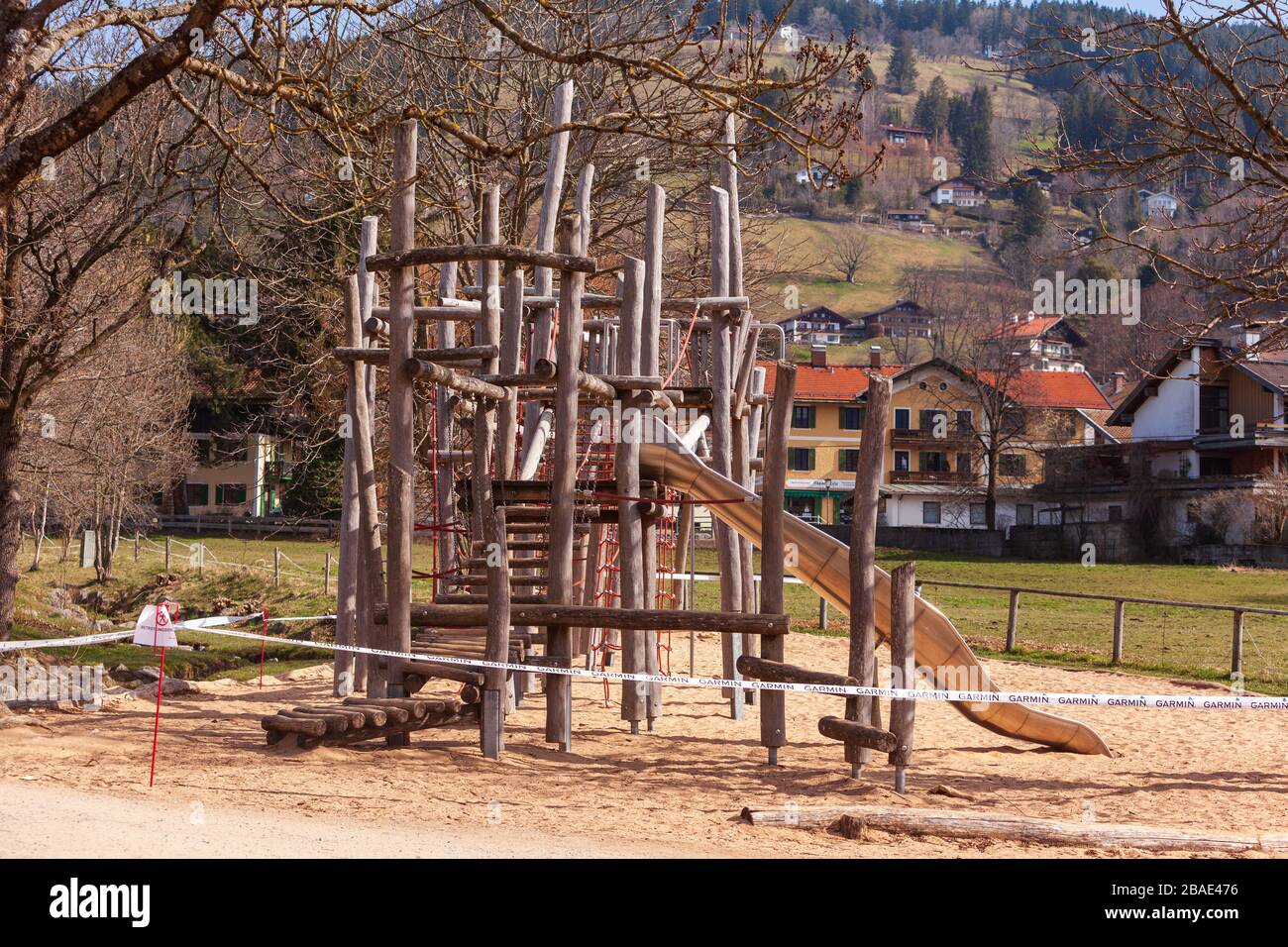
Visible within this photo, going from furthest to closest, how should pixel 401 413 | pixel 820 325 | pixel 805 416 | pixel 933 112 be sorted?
pixel 933 112 < pixel 820 325 < pixel 805 416 < pixel 401 413

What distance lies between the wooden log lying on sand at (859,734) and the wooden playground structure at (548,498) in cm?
2

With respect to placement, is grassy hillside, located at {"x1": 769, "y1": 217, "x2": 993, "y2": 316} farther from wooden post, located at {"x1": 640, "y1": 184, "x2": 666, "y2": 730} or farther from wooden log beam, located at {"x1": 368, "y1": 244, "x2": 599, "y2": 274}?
wooden log beam, located at {"x1": 368, "y1": 244, "x2": 599, "y2": 274}

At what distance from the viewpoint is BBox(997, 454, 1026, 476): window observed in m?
66.1

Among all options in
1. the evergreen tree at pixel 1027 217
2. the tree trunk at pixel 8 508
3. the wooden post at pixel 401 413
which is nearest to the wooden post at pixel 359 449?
the wooden post at pixel 401 413

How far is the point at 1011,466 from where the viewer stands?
66.1m

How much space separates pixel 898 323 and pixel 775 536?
361ft

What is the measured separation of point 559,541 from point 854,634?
246 cm

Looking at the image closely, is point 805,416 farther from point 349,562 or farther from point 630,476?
point 630,476

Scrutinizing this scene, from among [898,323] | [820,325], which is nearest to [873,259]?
[898,323]

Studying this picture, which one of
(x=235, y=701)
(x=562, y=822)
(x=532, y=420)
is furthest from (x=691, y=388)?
(x=562, y=822)

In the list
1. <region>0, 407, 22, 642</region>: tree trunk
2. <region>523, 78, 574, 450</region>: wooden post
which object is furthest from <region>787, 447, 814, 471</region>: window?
<region>523, 78, 574, 450</region>: wooden post

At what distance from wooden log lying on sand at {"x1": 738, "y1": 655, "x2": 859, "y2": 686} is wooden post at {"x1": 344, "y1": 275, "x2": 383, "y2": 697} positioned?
2838 mm

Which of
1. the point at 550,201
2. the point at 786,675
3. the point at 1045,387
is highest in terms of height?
the point at 1045,387
